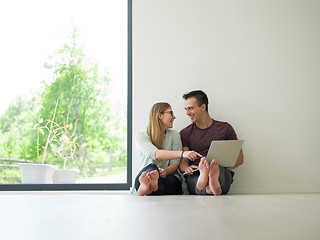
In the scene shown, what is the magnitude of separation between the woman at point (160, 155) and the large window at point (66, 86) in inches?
33.9

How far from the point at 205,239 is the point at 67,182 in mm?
Result: 3145

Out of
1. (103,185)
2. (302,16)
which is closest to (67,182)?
(103,185)

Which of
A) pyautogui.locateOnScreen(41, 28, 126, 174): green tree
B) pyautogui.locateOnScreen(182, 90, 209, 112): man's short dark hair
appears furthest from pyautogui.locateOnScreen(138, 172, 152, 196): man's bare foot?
pyautogui.locateOnScreen(41, 28, 126, 174): green tree

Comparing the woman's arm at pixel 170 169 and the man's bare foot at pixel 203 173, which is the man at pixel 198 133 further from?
the man's bare foot at pixel 203 173

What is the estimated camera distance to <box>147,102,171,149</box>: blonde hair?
3.34m

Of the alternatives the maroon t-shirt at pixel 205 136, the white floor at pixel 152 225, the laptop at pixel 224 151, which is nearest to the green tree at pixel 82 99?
the maroon t-shirt at pixel 205 136

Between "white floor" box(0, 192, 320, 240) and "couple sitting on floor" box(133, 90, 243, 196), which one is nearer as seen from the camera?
"white floor" box(0, 192, 320, 240)

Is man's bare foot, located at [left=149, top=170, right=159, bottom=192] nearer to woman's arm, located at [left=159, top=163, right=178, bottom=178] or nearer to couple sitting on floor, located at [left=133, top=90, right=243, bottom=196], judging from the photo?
couple sitting on floor, located at [left=133, top=90, right=243, bottom=196]

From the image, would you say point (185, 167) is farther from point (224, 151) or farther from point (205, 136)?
point (224, 151)

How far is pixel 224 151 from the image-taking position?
9.65 feet

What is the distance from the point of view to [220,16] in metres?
3.83

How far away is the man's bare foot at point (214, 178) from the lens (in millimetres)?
2779

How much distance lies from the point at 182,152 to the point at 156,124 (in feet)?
1.49

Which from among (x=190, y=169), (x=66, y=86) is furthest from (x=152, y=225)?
(x=66, y=86)
